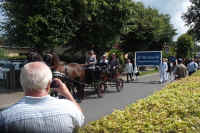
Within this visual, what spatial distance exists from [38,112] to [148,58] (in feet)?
60.0

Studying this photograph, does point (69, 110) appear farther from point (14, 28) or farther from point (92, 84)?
point (14, 28)

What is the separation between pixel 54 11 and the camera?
13422 mm

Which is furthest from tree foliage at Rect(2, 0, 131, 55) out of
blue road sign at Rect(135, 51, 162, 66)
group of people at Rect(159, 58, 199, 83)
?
group of people at Rect(159, 58, 199, 83)

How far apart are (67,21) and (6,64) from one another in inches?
185

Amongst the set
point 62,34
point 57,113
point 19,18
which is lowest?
point 57,113

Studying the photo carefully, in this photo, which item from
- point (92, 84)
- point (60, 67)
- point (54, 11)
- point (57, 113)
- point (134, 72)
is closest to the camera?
point (57, 113)

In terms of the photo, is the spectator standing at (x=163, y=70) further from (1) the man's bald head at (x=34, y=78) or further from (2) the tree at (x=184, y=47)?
(2) the tree at (x=184, y=47)

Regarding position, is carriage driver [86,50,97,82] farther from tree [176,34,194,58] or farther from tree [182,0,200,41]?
tree [176,34,194,58]

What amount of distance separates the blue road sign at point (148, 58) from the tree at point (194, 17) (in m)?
25.0

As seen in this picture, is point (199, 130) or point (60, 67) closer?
point (199, 130)

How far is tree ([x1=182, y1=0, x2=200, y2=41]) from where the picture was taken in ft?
136

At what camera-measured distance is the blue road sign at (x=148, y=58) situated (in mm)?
19234

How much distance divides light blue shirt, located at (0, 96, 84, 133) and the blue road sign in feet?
58.2

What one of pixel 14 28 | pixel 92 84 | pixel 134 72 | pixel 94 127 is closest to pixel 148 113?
pixel 94 127
